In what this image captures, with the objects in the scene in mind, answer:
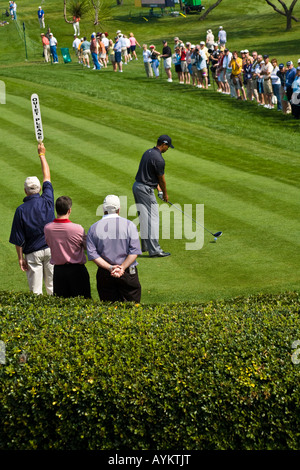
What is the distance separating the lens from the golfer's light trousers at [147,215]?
46.3 ft

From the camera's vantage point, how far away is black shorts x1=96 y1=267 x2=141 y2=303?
9.45 m

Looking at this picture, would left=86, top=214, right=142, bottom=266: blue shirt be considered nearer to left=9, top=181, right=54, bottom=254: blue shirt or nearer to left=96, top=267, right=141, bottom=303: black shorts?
left=96, top=267, right=141, bottom=303: black shorts

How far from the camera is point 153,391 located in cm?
649

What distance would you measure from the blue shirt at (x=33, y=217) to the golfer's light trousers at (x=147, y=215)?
395cm

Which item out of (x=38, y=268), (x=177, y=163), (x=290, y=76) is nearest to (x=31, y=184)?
(x=38, y=268)

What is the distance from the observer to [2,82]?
107 ft

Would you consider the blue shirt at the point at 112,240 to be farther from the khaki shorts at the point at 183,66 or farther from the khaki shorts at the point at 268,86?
the khaki shorts at the point at 183,66

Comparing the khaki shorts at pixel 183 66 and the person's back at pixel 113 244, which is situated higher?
the khaki shorts at pixel 183 66

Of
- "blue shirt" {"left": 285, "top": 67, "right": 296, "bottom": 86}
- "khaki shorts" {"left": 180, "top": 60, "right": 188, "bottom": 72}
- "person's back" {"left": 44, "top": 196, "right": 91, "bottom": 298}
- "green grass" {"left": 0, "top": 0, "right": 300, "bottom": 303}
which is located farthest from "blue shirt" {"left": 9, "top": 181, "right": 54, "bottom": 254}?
"khaki shorts" {"left": 180, "top": 60, "right": 188, "bottom": 72}

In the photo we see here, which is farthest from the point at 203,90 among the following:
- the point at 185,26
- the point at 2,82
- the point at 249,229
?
the point at 185,26

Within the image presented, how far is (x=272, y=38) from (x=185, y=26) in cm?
1194

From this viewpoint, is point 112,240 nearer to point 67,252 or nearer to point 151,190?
point 67,252

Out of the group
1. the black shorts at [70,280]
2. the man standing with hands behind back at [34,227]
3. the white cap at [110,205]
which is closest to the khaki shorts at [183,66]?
the man standing with hands behind back at [34,227]

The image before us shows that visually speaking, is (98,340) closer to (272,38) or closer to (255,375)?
(255,375)
